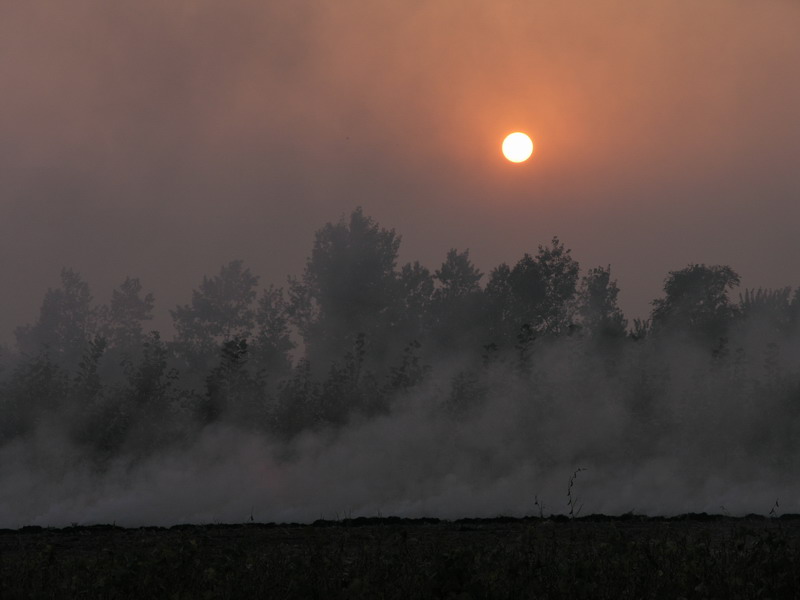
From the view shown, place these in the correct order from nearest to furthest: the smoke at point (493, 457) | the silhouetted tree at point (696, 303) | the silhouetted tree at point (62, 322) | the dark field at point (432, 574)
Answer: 1. the dark field at point (432, 574)
2. the smoke at point (493, 457)
3. the silhouetted tree at point (696, 303)
4. the silhouetted tree at point (62, 322)

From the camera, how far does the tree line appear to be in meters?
46.1

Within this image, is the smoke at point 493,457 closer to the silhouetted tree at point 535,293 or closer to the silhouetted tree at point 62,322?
the silhouetted tree at point 535,293

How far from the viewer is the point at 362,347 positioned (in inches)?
2371

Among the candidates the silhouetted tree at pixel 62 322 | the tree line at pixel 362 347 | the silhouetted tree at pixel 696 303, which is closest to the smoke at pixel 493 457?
the tree line at pixel 362 347

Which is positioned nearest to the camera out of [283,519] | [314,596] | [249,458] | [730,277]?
[314,596]

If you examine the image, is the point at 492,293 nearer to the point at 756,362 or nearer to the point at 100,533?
the point at 756,362

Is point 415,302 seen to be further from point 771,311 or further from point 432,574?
point 432,574

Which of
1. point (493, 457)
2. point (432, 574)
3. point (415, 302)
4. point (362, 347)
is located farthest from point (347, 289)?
point (432, 574)

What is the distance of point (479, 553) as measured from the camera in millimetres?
13430

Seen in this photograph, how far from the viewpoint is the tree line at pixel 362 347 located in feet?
151

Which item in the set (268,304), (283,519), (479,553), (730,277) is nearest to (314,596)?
(479,553)

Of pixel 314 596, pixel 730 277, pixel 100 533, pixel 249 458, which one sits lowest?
pixel 314 596

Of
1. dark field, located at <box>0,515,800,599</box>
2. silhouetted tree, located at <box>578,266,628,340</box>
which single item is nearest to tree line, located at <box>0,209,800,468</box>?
silhouetted tree, located at <box>578,266,628,340</box>

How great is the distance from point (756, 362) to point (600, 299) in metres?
24.4
